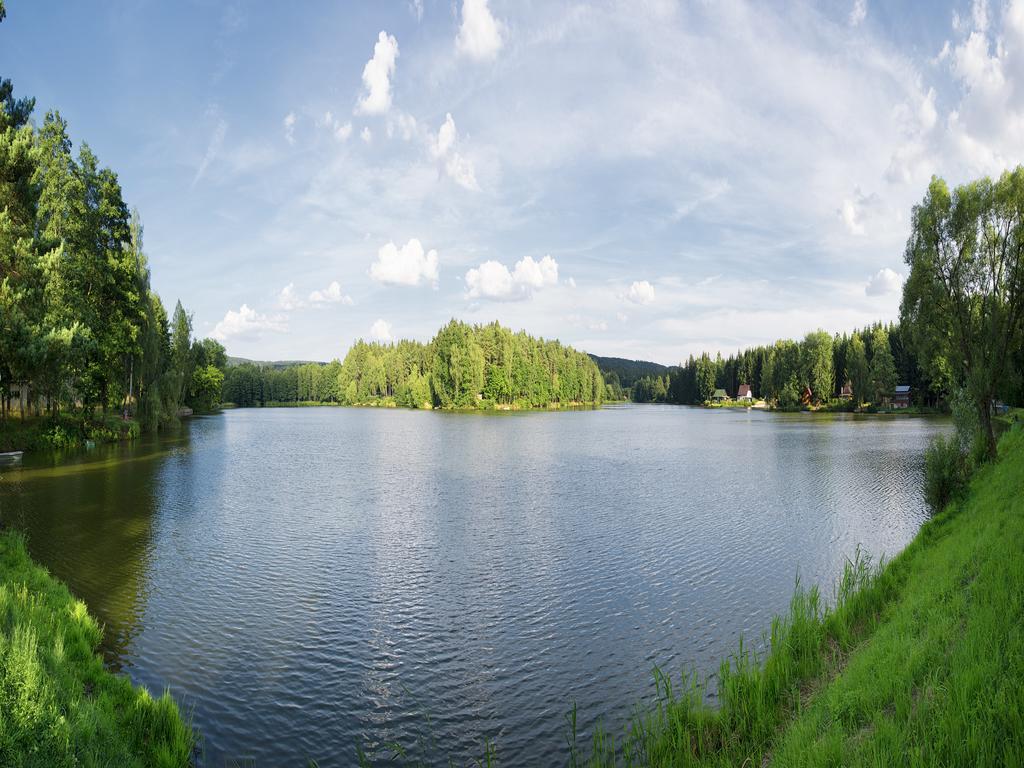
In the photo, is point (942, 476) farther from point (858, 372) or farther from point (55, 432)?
point (858, 372)

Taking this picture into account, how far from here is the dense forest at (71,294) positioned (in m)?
16.8

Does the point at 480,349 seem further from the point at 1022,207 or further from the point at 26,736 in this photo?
the point at 26,736

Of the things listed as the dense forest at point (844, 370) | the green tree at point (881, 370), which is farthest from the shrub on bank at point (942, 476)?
the green tree at point (881, 370)

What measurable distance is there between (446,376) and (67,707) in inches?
5204

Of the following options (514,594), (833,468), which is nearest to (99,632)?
(514,594)

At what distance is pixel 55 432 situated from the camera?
4078cm

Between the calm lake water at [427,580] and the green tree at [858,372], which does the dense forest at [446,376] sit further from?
the calm lake water at [427,580]

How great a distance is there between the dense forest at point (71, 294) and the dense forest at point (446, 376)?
2595 inches

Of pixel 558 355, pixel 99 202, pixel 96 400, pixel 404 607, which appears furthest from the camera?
pixel 558 355

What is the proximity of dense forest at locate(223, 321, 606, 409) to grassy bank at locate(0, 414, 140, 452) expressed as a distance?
89.7 meters

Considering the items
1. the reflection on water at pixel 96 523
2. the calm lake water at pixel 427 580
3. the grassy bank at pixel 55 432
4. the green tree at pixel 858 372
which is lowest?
the calm lake water at pixel 427 580

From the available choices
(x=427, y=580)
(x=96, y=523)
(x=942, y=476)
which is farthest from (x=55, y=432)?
(x=942, y=476)

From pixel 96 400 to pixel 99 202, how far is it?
51.7 ft

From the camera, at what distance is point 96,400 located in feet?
149
